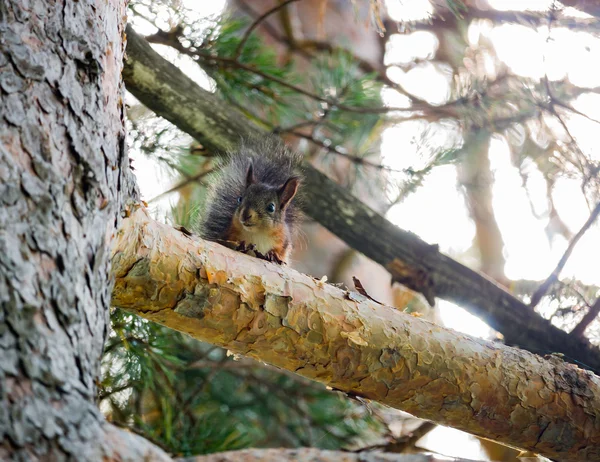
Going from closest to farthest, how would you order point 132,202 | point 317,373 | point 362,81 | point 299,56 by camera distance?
1. point 132,202
2. point 317,373
3. point 362,81
4. point 299,56

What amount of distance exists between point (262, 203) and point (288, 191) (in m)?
0.08

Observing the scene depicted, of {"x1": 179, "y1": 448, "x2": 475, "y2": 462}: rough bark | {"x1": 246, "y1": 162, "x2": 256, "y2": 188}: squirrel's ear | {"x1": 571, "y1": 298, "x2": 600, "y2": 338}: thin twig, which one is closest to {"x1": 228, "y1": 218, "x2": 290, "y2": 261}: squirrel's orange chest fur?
{"x1": 246, "y1": 162, "x2": 256, "y2": 188}: squirrel's ear

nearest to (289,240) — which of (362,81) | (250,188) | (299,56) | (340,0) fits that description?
(250,188)

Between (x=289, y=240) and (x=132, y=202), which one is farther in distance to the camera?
(x=289, y=240)

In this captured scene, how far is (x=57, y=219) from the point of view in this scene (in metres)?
0.69

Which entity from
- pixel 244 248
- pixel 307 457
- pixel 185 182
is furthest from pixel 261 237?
pixel 307 457

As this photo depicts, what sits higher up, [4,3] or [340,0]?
[340,0]

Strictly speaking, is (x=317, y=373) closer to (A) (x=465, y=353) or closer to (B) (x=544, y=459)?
(A) (x=465, y=353)

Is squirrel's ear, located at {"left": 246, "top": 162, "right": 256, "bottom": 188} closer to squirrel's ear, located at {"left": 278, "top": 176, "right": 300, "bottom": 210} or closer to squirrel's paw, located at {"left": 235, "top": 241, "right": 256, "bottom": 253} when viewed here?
squirrel's ear, located at {"left": 278, "top": 176, "right": 300, "bottom": 210}

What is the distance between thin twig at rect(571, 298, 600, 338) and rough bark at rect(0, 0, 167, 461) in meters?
1.23

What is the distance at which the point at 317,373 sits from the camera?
1146 millimetres

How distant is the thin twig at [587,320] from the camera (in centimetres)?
167

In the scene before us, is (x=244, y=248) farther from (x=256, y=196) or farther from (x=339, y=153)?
(x=339, y=153)

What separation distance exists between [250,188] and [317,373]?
0.75 metres
